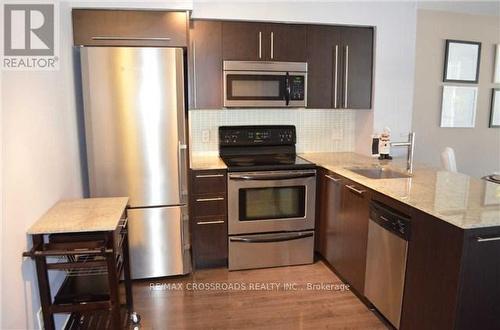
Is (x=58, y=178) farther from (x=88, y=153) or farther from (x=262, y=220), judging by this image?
(x=262, y=220)

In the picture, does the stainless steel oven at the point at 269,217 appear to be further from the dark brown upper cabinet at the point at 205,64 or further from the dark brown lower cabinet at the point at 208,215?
the dark brown upper cabinet at the point at 205,64

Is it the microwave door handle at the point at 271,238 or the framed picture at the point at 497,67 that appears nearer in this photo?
the microwave door handle at the point at 271,238

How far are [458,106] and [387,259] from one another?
2.42m

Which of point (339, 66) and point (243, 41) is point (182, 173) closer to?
point (243, 41)

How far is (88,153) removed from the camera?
2.56m

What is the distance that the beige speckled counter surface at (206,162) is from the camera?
9.25ft

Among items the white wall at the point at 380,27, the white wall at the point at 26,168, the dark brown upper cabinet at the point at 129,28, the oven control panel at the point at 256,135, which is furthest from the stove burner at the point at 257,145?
the white wall at the point at 26,168

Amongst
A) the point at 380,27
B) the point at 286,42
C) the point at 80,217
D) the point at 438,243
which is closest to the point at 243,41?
the point at 286,42

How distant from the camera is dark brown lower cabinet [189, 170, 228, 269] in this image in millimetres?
2820

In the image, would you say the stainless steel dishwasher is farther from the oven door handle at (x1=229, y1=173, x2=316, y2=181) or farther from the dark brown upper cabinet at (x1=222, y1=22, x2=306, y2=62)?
the dark brown upper cabinet at (x1=222, y1=22, x2=306, y2=62)

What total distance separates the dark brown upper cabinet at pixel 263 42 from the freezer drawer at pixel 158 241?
137cm

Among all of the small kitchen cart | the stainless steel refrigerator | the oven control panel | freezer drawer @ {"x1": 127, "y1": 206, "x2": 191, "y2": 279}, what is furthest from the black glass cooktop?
the small kitchen cart

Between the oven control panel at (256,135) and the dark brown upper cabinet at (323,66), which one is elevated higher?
the dark brown upper cabinet at (323,66)

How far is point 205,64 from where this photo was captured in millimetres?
2881
